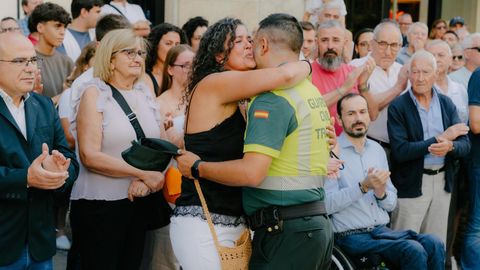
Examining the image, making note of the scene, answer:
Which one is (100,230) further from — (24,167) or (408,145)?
(408,145)

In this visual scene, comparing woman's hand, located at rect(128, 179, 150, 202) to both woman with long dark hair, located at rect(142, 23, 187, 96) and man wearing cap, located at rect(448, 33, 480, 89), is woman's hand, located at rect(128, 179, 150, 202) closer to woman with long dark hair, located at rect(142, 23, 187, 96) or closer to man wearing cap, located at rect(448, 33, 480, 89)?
woman with long dark hair, located at rect(142, 23, 187, 96)

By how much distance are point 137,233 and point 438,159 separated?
289 centimetres

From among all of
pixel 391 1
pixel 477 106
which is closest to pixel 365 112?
pixel 477 106

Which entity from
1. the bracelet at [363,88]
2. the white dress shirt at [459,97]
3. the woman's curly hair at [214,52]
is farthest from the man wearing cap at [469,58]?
the woman's curly hair at [214,52]

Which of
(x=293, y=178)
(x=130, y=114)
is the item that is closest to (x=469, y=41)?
(x=130, y=114)

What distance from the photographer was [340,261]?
6.00 metres

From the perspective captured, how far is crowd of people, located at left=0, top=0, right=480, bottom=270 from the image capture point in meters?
4.04

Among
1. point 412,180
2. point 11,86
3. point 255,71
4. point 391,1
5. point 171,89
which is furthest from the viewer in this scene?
point 391,1

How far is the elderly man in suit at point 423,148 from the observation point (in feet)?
22.5

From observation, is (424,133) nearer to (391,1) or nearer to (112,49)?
(112,49)

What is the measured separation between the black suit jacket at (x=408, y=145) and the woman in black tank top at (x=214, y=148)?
2941 mm

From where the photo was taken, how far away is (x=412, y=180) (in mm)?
6879

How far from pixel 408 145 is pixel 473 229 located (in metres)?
1.23

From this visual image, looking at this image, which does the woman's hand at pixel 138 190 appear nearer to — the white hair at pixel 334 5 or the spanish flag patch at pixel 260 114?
the spanish flag patch at pixel 260 114
